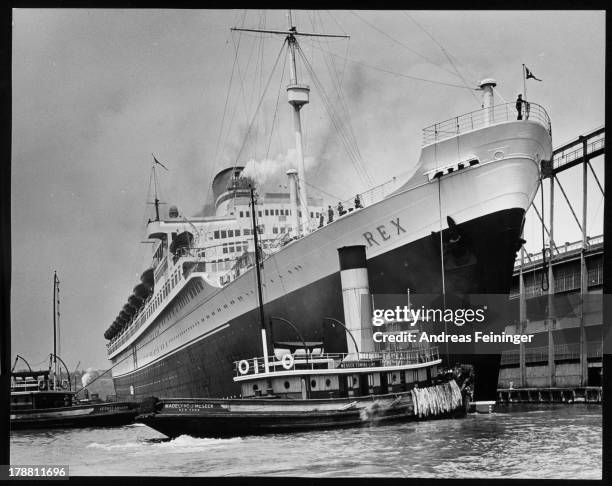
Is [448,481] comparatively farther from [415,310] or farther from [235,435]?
[235,435]

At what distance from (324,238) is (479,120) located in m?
2.10

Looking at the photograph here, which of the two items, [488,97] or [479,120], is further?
[479,120]

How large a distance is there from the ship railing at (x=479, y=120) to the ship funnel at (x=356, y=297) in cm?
146

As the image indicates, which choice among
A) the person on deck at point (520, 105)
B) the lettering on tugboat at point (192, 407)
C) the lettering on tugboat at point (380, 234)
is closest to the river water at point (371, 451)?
the lettering on tugboat at point (192, 407)

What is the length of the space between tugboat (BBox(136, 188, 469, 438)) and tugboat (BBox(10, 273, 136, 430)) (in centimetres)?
89

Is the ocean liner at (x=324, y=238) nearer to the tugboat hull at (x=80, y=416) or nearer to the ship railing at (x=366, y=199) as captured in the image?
the ship railing at (x=366, y=199)

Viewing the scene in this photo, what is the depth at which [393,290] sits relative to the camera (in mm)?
9164

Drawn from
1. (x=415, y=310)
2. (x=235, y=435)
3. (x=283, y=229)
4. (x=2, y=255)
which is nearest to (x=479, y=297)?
(x=415, y=310)

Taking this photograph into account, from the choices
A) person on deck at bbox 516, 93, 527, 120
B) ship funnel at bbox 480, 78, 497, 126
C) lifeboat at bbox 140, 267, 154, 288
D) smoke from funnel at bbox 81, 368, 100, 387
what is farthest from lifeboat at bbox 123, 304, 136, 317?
person on deck at bbox 516, 93, 527, 120

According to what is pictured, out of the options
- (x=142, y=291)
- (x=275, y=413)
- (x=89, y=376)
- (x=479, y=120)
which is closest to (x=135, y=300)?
(x=142, y=291)

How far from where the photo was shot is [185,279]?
396 inches

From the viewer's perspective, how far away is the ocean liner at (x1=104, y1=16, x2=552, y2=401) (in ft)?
31.2

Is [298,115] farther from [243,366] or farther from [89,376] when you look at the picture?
[89,376]
